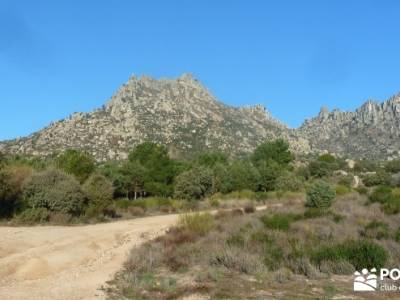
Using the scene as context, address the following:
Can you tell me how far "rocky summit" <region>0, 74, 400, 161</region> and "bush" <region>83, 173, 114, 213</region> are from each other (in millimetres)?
57267

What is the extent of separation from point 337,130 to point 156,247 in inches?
4906

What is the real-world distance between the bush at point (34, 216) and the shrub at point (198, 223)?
24.2 feet

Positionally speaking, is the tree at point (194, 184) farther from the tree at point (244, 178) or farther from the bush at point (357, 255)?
the bush at point (357, 255)

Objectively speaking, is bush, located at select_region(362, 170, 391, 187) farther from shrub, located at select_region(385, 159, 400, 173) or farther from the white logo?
the white logo

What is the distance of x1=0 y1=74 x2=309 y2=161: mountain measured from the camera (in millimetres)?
94381

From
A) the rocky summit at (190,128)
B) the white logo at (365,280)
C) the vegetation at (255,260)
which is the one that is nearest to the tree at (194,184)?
the vegetation at (255,260)

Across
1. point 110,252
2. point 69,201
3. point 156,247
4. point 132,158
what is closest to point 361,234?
point 156,247

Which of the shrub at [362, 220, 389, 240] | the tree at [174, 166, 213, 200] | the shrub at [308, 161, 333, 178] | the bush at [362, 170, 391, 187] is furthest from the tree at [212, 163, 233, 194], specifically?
the shrub at [362, 220, 389, 240]

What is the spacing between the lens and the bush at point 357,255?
14.1 metres

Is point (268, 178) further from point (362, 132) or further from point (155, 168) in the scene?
point (362, 132)

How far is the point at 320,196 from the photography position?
1345 inches

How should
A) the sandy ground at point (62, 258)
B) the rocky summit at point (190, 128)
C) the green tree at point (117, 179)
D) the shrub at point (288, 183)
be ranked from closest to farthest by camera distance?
the sandy ground at point (62, 258) → the green tree at point (117, 179) → the shrub at point (288, 183) → the rocky summit at point (190, 128)

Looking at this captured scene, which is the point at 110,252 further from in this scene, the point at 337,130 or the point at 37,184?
the point at 337,130

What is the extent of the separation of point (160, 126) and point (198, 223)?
82.9m
